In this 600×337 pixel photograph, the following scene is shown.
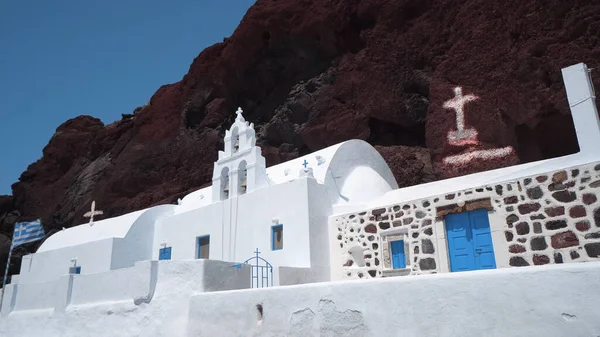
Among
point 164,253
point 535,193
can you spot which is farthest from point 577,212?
point 164,253

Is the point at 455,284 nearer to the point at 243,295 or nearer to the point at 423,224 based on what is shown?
the point at 243,295

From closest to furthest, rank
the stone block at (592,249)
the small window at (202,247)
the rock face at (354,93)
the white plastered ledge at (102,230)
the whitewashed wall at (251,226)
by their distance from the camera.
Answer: the stone block at (592,249) → the whitewashed wall at (251,226) → the small window at (202,247) → the rock face at (354,93) → the white plastered ledge at (102,230)

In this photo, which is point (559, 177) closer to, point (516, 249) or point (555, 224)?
point (555, 224)

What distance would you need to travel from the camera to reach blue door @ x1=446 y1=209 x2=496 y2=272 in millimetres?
9828

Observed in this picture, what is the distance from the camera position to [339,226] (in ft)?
41.5

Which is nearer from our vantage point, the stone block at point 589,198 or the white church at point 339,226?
the stone block at point 589,198

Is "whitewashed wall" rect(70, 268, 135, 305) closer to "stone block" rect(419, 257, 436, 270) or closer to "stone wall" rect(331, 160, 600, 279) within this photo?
"stone wall" rect(331, 160, 600, 279)

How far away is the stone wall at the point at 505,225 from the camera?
8.50 meters

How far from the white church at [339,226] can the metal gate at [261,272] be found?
4cm

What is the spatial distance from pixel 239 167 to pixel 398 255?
633cm

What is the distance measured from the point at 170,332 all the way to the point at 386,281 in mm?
5033

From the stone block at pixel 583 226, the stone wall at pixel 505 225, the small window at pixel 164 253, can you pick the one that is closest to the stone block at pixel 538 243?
the stone wall at pixel 505 225

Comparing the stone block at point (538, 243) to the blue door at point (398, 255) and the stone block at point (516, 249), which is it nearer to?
the stone block at point (516, 249)

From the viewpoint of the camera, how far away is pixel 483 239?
991 centimetres
